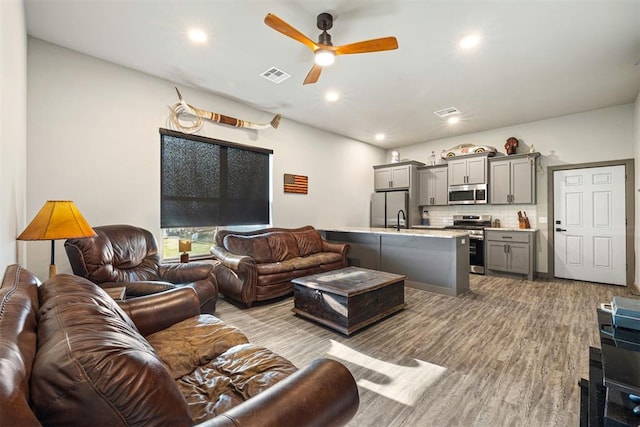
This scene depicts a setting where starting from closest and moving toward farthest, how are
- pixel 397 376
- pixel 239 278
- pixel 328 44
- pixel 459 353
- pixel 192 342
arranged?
pixel 192 342 < pixel 397 376 < pixel 459 353 < pixel 328 44 < pixel 239 278

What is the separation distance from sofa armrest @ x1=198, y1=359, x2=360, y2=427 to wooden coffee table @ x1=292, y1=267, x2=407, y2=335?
1695 millimetres

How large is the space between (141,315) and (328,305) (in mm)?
1713

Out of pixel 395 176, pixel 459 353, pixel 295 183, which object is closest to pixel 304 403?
pixel 459 353

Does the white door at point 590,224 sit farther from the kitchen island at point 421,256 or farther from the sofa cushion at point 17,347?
the sofa cushion at point 17,347

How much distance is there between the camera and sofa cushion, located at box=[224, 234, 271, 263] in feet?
13.3

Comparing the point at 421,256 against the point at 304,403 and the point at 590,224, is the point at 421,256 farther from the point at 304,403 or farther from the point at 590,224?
the point at 304,403

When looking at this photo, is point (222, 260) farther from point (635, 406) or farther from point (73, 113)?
point (635, 406)

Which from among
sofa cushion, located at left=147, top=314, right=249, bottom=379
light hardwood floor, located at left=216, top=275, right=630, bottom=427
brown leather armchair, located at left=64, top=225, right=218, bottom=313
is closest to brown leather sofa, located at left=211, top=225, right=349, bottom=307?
light hardwood floor, located at left=216, top=275, right=630, bottom=427

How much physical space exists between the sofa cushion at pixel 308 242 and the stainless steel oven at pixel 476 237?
2.99 meters

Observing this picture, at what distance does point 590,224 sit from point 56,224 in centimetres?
708

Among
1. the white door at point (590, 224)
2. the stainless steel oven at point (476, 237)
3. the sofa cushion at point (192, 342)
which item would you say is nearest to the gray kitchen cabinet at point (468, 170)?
the stainless steel oven at point (476, 237)

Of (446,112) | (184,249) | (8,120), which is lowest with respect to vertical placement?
(184,249)

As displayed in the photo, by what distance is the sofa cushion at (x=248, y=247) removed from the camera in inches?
159

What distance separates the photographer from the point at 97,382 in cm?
64
